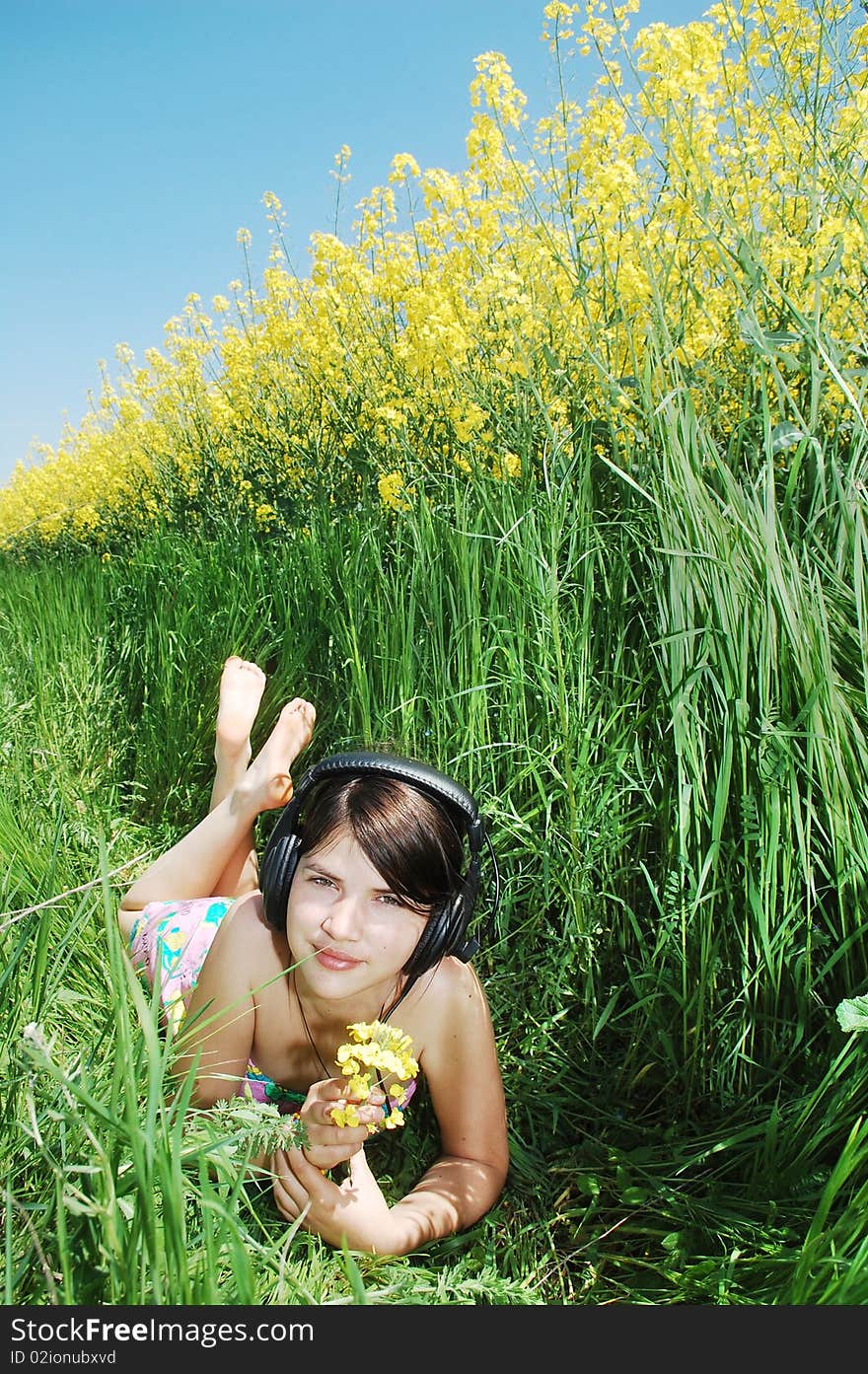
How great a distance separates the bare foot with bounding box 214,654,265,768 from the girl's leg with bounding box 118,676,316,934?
18 centimetres

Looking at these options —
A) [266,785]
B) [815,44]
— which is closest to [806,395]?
[815,44]

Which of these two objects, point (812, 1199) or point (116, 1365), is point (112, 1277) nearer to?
point (116, 1365)

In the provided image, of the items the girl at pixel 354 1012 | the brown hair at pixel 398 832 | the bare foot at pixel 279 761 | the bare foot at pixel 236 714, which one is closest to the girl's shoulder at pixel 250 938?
the girl at pixel 354 1012

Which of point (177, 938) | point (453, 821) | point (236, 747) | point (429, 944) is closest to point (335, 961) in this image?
point (429, 944)

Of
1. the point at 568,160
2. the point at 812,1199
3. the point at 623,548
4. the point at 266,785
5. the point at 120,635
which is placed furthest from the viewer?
the point at 120,635

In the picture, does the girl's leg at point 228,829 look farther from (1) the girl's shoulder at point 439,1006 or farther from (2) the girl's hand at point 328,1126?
(2) the girl's hand at point 328,1126

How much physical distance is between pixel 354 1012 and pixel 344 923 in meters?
0.22

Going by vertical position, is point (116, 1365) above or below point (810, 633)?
below

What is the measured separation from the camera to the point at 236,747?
2.29 meters

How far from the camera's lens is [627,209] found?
2.09 meters

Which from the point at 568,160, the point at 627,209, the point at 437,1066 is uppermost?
the point at 568,160

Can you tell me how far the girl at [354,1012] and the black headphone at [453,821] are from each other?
1cm

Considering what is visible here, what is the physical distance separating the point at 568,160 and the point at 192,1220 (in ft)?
7.00

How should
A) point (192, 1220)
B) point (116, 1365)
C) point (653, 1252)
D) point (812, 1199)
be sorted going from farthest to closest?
point (653, 1252)
point (812, 1199)
point (192, 1220)
point (116, 1365)
